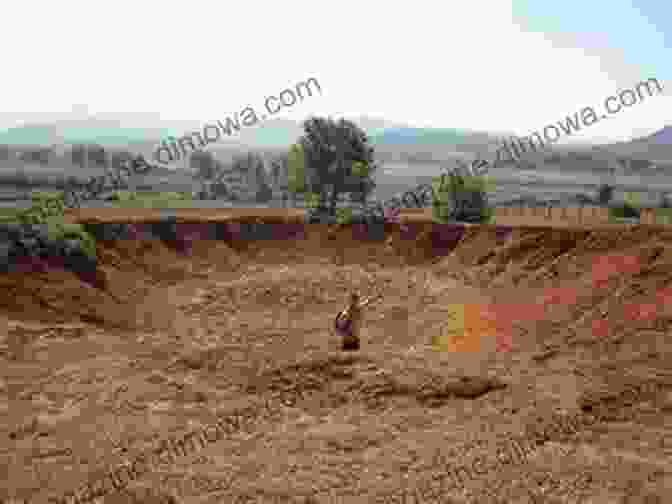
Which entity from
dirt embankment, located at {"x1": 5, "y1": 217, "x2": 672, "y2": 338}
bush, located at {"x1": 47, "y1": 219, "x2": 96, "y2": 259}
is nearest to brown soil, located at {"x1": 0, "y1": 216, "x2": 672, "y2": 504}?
dirt embankment, located at {"x1": 5, "y1": 217, "x2": 672, "y2": 338}

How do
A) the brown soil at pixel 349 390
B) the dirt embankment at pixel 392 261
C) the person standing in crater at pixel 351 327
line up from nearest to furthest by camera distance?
the brown soil at pixel 349 390, the person standing in crater at pixel 351 327, the dirt embankment at pixel 392 261

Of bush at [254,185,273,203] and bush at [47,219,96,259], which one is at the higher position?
bush at [254,185,273,203]

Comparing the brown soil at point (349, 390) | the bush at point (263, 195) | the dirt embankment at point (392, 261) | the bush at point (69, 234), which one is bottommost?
the brown soil at point (349, 390)

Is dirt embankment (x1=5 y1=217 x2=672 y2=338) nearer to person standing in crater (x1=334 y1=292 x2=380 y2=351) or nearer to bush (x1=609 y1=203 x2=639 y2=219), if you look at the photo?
Answer: person standing in crater (x1=334 y1=292 x2=380 y2=351)

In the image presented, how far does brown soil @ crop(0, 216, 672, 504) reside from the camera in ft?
24.4

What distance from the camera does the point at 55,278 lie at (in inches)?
672

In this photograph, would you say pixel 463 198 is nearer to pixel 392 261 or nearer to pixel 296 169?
pixel 392 261

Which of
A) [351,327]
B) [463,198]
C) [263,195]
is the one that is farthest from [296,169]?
[351,327]

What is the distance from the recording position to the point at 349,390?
33.7 ft

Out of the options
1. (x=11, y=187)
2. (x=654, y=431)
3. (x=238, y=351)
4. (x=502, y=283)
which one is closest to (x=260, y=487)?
(x=238, y=351)

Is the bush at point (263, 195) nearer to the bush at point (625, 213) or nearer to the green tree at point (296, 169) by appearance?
the green tree at point (296, 169)

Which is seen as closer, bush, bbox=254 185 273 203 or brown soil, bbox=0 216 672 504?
brown soil, bbox=0 216 672 504

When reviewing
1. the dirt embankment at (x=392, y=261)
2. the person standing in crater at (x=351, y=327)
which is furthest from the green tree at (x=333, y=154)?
the person standing in crater at (x=351, y=327)

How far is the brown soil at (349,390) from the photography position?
7.43m
